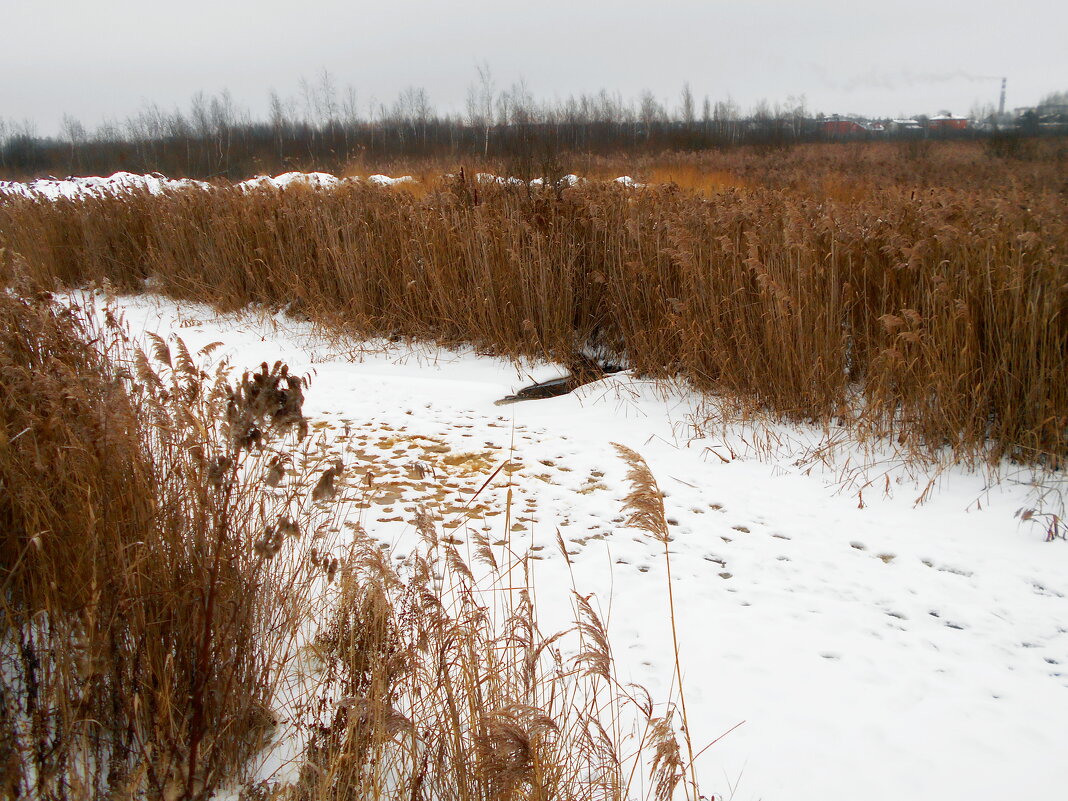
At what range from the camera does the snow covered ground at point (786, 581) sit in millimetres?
1782

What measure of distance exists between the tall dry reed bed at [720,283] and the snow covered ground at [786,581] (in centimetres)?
36

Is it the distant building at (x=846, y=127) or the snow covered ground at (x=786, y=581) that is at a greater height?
the distant building at (x=846, y=127)

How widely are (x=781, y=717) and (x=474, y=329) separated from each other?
4.23 meters

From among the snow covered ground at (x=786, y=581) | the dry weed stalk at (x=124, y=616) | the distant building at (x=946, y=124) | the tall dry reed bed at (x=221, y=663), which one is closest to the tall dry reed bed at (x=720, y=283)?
the snow covered ground at (x=786, y=581)

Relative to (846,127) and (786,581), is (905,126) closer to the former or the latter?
(846,127)

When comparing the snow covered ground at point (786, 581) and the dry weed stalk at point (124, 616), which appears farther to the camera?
the snow covered ground at point (786, 581)

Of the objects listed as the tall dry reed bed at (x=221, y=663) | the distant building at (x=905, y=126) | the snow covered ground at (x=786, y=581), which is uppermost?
the distant building at (x=905, y=126)

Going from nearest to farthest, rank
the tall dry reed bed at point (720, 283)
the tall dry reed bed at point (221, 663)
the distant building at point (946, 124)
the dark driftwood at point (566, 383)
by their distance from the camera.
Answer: the tall dry reed bed at point (221, 663) → the tall dry reed bed at point (720, 283) → the dark driftwood at point (566, 383) → the distant building at point (946, 124)

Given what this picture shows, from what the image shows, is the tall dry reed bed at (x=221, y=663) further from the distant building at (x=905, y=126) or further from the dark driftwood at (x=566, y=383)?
the distant building at (x=905, y=126)

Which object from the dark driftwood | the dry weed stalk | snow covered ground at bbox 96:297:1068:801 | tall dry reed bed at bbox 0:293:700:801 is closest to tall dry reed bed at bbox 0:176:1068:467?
the dark driftwood

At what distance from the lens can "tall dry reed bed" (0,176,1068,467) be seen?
3.39 meters

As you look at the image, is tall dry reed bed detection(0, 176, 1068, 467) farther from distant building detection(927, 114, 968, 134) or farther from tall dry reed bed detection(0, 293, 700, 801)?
distant building detection(927, 114, 968, 134)

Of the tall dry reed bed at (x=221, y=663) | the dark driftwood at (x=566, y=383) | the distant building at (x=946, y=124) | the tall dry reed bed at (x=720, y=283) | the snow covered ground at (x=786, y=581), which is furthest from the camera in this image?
the distant building at (x=946, y=124)

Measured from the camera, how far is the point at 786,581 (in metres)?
2.58
